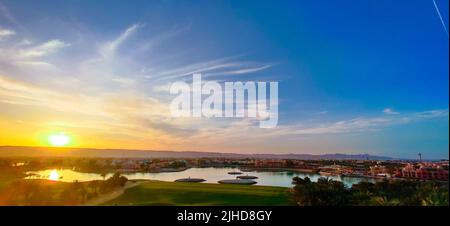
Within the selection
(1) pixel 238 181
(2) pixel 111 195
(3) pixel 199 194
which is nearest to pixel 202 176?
(1) pixel 238 181

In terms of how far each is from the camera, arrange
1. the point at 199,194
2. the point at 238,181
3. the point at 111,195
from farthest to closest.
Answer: the point at 238,181 → the point at 199,194 → the point at 111,195

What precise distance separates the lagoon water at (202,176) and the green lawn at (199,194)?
0.17 m

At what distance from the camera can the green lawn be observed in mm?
3428

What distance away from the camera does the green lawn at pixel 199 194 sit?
343 centimetres

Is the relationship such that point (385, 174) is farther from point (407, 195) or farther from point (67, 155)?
point (67, 155)

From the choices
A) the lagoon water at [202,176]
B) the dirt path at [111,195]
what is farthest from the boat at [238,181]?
the dirt path at [111,195]

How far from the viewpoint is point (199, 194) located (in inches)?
145

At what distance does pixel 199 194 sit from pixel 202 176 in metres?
0.87

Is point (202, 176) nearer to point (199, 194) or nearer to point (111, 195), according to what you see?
point (199, 194)

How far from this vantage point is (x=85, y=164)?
447 cm

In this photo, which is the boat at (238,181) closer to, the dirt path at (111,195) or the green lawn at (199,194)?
the green lawn at (199,194)

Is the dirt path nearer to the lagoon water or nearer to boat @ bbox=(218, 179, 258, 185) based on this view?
the lagoon water
